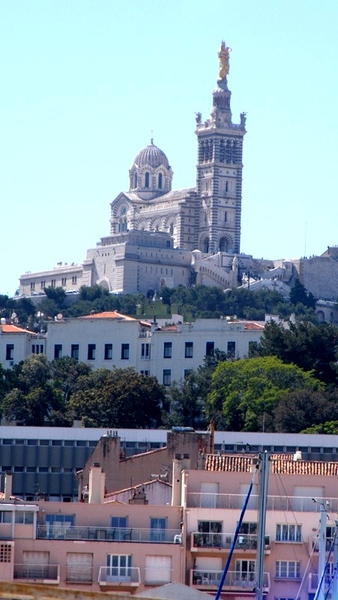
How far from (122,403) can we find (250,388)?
6.76 meters

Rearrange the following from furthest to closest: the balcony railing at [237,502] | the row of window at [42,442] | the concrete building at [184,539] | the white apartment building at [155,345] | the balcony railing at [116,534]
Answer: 1. the white apartment building at [155,345]
2. the row of window at [42,442]
3. the balcony railing at [237,502]
4. the balcony railing at [116,534]
5. the concrete building at [184,539]

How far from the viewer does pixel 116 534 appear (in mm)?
54500

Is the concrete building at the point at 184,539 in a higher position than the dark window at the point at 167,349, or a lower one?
lower

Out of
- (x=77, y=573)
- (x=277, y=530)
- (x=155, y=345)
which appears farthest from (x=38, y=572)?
(x=155, y=345)

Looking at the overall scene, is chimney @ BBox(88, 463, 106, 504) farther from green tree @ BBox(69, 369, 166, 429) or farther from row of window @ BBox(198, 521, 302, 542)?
green tree @ BBox(69, 369, 166, 429)

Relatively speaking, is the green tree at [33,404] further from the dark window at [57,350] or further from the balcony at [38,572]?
the balcony at [38,572]

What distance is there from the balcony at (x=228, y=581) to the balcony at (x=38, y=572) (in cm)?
318

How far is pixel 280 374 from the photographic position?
4889 inches

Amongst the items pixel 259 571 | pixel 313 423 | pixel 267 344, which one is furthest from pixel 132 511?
pixel 267 344

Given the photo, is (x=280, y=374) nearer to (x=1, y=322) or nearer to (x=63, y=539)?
(x=1, y=322)

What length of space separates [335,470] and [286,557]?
750 cm

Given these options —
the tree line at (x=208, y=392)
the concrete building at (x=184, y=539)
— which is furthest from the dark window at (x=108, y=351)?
the concrete building at (x=184, y=539)

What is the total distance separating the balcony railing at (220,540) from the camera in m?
53.9

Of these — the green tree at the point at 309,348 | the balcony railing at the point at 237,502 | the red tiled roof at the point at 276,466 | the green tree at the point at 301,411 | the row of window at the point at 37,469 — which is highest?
the green tree at the point at 309,348
